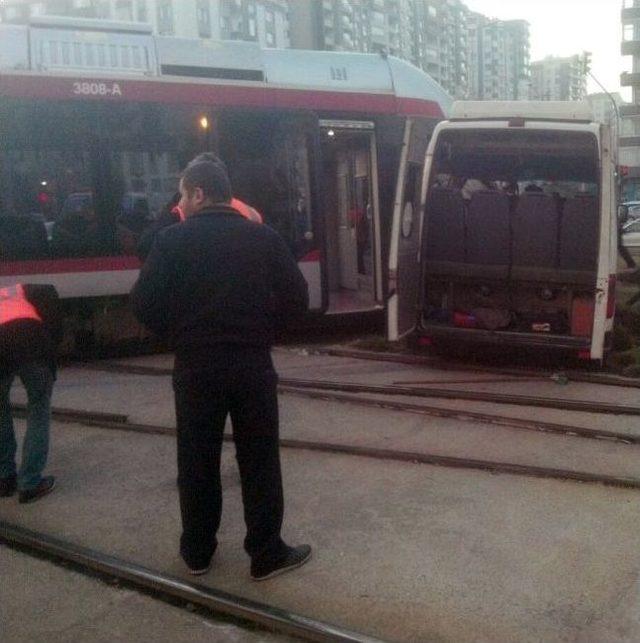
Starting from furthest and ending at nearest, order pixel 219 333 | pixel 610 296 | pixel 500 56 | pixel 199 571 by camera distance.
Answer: pixel 500 56
pixel 610 296
pixel 199 571
pixel 219 333

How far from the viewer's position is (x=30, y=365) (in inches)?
209

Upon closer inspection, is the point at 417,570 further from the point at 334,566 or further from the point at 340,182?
the point at 340,182

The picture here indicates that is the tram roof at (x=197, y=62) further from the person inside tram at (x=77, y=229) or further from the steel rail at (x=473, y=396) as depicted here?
the steel rail at (x=473, y=396)

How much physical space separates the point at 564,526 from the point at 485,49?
158 m

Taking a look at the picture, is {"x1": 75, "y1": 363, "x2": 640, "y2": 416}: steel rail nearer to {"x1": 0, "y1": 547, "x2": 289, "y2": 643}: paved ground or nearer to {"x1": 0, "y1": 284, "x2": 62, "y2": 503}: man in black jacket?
{"x1": 0, "y1": 284, "x2": 62, "y2": 503}: man in black jacket

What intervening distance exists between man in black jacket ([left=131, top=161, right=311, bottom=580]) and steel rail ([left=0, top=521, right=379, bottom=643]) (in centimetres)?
21

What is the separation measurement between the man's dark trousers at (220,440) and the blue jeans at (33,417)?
1535 mm

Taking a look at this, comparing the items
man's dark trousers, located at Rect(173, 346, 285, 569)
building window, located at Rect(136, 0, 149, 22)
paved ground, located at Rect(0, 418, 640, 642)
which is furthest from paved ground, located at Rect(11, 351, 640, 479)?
building window, located at Rect(136, 0, 149, 22)

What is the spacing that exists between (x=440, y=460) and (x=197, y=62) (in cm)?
592

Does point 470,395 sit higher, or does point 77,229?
point 77,229

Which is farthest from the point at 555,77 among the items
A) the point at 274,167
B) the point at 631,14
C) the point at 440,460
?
the point at 440,460

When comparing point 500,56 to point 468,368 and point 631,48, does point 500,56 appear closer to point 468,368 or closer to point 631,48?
point 631,48

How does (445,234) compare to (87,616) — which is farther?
(445,234)

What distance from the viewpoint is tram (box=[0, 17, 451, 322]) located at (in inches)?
361
